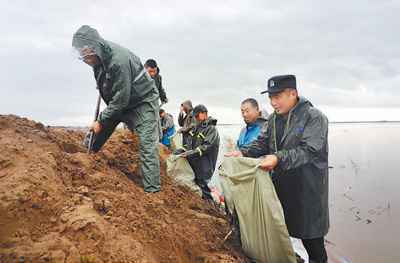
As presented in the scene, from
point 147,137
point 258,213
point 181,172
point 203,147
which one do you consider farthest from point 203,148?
point 258,213

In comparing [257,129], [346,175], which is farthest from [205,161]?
[346,175]

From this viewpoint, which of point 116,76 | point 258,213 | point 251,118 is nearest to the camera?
point 258,213

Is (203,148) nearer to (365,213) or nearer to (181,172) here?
(181,172)

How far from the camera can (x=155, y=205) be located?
3.27m

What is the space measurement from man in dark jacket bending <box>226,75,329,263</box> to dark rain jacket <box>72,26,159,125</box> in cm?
143

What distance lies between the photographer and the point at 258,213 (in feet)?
9.14

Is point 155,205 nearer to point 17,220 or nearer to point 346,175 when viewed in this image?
point 17,220

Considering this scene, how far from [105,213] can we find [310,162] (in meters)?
1.67

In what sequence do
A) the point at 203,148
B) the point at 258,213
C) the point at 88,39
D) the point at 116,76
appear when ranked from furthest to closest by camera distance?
the point at 203,148 < the point at 116,76 < the point at 88,39 < the point at 258,213

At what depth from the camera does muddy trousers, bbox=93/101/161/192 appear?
3.60 m

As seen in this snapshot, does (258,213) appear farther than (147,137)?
No

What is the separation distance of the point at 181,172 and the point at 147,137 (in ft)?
6.27

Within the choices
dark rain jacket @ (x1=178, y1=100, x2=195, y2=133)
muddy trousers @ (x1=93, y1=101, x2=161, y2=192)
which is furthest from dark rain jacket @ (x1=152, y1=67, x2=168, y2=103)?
muddy trousers @ (x1=93, y1=101, x2=161, y2=192)

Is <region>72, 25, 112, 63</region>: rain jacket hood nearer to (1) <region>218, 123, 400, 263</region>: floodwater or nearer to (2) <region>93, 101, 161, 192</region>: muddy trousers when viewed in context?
(2) <region>93, 101, 161, 192</region>: muddy trousers
